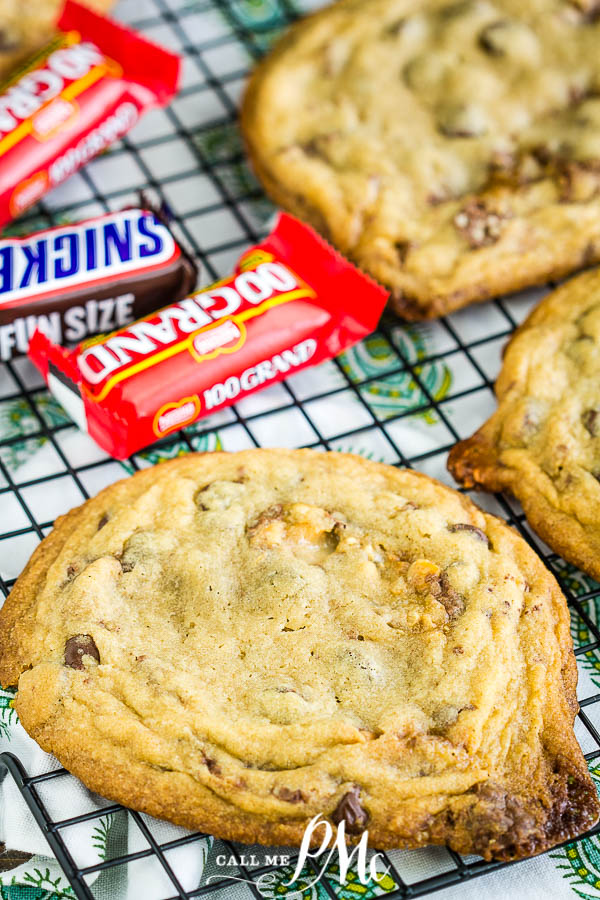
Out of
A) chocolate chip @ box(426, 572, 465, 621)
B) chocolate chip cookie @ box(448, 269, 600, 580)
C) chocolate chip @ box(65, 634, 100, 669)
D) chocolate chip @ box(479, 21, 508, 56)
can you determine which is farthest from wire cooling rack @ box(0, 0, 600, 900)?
chocolate chip @ box(479, 21, 508, 56)

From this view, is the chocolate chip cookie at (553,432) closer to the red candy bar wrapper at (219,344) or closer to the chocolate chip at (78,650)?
the red candy bar wrapper at (219,344)

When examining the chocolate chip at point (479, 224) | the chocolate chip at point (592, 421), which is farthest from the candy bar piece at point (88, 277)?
the chocolate chip at point (592, 421)

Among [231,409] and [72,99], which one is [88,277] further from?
[72,99]

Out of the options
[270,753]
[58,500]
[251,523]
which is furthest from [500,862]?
[58,500]

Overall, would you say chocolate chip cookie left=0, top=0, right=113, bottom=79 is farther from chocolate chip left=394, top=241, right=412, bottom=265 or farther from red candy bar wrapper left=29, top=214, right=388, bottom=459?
chocolate chip left=394, top=241, right=412, bottom=265

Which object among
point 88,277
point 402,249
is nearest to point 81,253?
point 88,277

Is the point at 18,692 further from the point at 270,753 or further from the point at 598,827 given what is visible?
the point at 598,827
